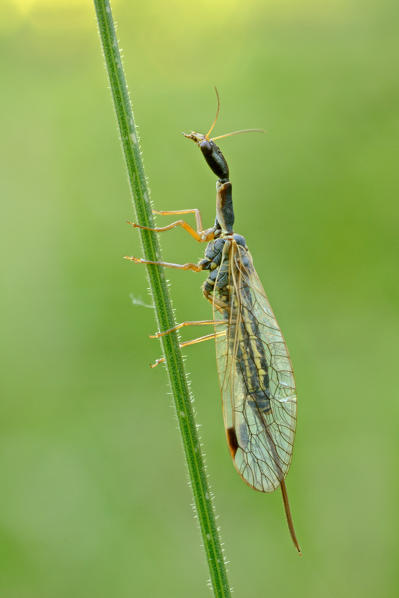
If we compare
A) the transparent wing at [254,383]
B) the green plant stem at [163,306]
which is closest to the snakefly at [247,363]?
the transparent wing at [254,383]

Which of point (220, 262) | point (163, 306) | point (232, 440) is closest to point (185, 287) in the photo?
point (220, 262)

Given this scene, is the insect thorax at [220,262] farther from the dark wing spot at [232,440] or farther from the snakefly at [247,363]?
the dark wing spot at [232,440]

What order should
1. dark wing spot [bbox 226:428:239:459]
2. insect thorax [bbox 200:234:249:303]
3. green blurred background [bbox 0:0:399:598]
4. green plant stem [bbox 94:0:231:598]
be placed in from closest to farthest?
green plant stem [bbox 94:0:231:598] → dark wing spot [bbox 226:428:239:459] → insect thorax [bbox 200:234:249:303] → green blurred background [bbox 0:0:399:598]

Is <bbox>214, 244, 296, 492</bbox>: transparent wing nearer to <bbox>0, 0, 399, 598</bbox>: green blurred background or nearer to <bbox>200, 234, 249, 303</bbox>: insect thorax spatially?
<bbox>200, 234, 249, 303</bbox>: insect thorax

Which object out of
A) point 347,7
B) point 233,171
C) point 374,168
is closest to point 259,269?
point 233,171

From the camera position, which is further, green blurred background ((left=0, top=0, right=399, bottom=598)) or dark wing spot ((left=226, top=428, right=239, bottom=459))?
green blurred background ((left=0, top=0, right=399, bottom=598))

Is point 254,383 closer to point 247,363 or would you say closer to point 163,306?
point 247,363

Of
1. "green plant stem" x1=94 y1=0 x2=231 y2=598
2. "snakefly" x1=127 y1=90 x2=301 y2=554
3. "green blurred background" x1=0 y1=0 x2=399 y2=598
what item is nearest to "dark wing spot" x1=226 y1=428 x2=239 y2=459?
"snakefly" x1=127 y1=90 x2=301 y2=554
